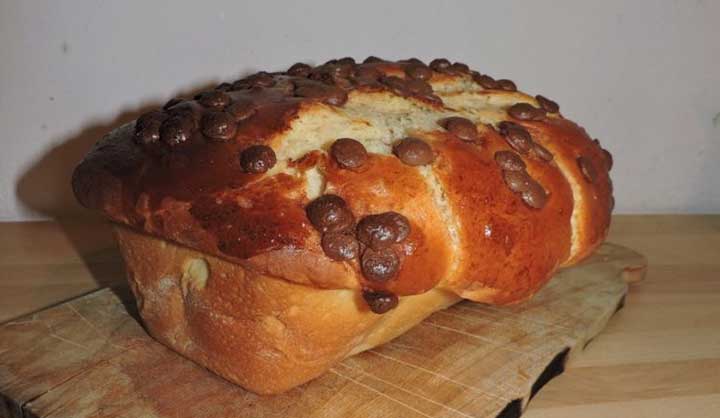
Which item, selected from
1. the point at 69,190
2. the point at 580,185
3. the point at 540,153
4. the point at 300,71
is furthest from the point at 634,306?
the point at 69,190

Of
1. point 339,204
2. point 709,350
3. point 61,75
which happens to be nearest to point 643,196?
point 709,350

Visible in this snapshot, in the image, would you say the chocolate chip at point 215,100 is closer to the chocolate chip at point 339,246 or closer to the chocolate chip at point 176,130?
the chocolate chip at point 176,130

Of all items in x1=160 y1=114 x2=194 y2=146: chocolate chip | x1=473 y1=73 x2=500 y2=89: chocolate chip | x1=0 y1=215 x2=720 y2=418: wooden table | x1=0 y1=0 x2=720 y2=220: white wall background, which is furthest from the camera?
x1=0 y1=0 x2=720 y2=220: white wall background

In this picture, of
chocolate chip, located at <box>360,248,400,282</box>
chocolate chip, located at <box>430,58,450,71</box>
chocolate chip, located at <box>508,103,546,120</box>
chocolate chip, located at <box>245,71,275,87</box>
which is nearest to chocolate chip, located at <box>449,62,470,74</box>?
chocolate chip, located at <box>430,58,450,71</box>

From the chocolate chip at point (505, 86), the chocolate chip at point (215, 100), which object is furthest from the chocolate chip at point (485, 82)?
the chocolate chip at point (215, 100)

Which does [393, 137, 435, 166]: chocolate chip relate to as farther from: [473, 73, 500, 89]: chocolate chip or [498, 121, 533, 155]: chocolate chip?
[473, 73, 500, 89]: chocolate chip

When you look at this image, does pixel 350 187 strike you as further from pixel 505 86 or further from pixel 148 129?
pixel 505 86

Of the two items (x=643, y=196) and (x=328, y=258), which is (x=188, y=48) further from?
(x=643, y=196)
